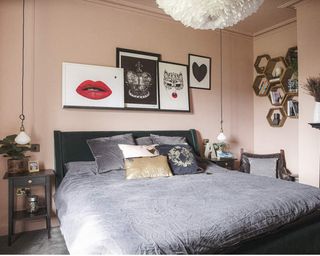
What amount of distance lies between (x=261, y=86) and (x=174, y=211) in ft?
11.2

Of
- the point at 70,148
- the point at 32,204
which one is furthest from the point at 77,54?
the point at 32,204

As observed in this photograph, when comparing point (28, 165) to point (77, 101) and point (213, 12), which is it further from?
point (213, 12)

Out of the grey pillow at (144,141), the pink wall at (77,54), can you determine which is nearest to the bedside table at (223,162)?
the pink wall at (77,54)

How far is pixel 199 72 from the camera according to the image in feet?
11.9

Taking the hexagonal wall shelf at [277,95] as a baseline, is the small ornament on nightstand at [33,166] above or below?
below

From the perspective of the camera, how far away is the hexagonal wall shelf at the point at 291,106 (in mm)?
3572

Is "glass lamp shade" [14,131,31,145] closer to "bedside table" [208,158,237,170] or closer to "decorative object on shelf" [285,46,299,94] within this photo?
"bedside table" [208,158,237,170]

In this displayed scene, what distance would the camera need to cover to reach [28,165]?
8.24ft

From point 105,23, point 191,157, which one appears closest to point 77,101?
point 105,23

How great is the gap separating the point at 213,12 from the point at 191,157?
1447 millimetres

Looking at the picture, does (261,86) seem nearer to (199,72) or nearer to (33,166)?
(199,72)

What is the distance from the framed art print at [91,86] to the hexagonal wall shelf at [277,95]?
2.46m

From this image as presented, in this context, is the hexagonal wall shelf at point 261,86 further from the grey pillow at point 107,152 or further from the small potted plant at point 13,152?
the small potted plant at point 13,152

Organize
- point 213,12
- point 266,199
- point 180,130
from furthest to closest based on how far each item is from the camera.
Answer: point 180,130 → point 213,12 → point 266,199
